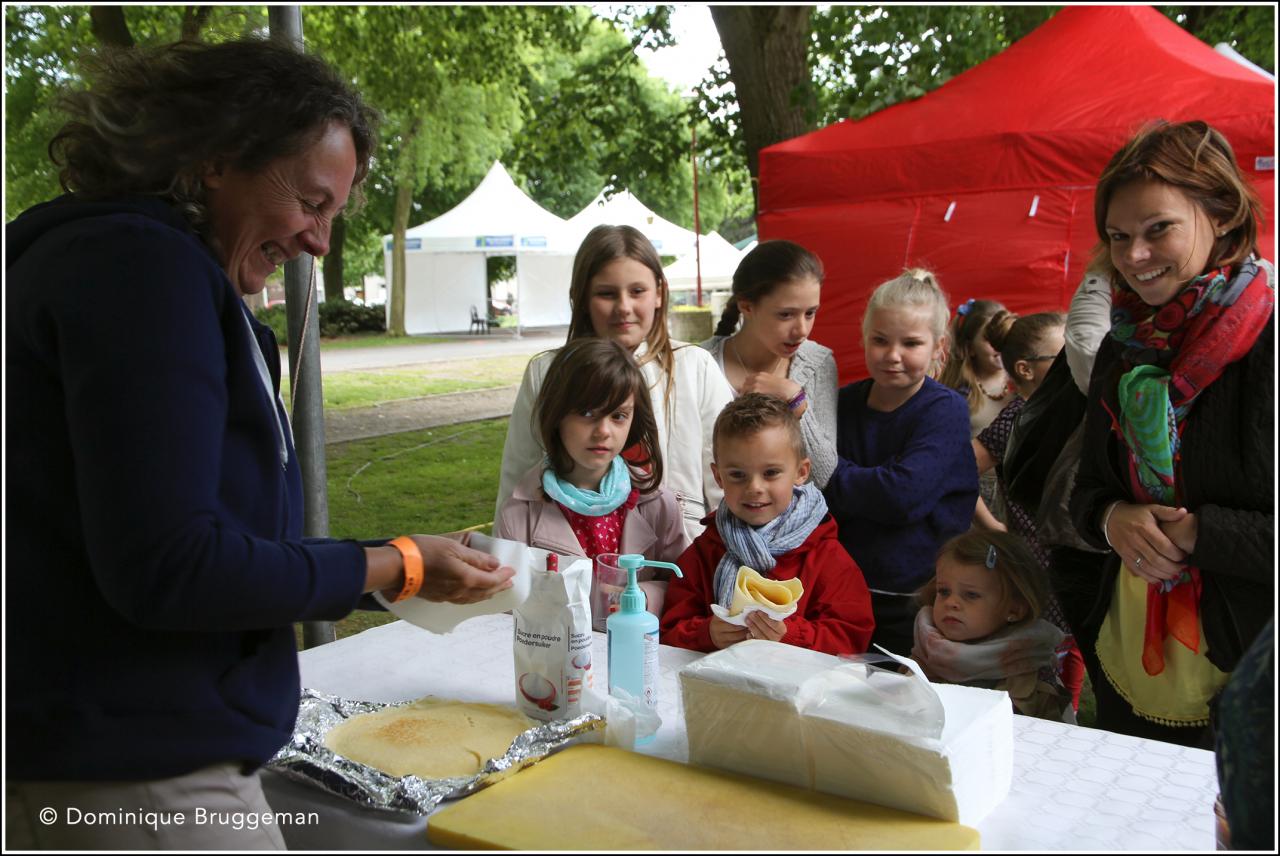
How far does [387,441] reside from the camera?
912 cm

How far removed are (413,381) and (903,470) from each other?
11.5 metres

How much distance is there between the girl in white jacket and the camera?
2.82 m

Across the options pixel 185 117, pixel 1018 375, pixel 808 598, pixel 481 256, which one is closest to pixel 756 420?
pixel 808 598

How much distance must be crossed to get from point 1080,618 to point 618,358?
1191mm

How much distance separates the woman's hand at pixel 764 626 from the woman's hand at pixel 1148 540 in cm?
65

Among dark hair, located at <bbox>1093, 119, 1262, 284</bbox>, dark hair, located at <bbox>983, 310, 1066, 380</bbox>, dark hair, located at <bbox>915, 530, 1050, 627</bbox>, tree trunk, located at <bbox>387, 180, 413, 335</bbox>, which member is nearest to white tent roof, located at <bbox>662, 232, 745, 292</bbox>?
tree trunk, located at <bbox>387, 180, 413, 335</bbox>

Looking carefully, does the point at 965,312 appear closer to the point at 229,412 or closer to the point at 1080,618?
the point at 1080,618

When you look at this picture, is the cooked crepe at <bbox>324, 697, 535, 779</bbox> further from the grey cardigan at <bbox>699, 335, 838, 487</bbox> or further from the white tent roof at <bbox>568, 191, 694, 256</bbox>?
the white tent roof at <bbox>568, 191, 694, 256</bbox>

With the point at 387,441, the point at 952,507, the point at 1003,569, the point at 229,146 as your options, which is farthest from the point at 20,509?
the point at 387,441

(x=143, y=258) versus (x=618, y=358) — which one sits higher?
(x=143, y=258)

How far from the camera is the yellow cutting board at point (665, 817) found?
4.26 ft

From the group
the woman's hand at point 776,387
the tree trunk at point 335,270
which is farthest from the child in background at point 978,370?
the tree trunk at point 335,270

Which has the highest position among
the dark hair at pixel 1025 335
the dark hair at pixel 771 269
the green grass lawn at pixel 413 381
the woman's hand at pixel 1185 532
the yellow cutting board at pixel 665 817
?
the dark hair at pixel 771 269

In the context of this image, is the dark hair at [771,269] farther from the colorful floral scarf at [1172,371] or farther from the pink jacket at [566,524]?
the colorful floral scarf at [1172,371]
